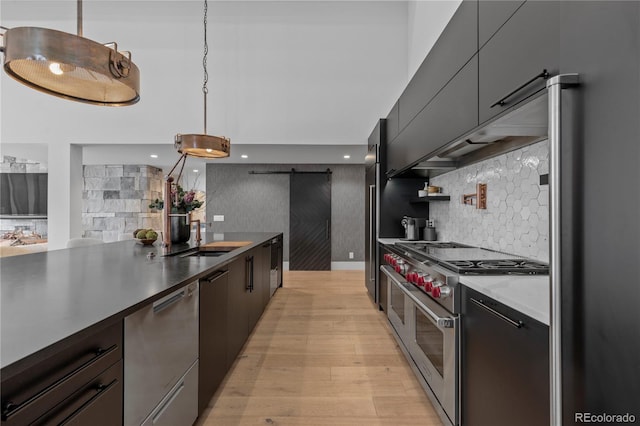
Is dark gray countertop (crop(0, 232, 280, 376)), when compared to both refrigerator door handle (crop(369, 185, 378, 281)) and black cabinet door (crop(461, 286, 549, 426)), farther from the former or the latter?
refrigerator door handle (crop(369, 185, 378, 281))

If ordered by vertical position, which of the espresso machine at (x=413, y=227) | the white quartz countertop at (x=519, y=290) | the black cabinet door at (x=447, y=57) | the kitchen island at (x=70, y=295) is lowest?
the white quartz countertop at (x=519, y=290)

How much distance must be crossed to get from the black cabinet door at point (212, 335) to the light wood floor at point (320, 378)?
18 centimetres

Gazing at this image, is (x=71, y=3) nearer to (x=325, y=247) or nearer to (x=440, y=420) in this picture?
(x=325, y=247)

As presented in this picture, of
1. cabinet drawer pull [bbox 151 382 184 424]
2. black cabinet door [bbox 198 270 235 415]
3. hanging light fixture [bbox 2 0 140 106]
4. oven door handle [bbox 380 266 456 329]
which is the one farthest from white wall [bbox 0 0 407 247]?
cabinet drawer pull [bbox 151 382 184 424]

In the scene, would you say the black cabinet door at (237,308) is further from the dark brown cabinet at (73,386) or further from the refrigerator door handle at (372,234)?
the refrigerator door handle at (372,234)

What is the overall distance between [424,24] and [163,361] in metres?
4.10

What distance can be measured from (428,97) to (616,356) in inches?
78.0

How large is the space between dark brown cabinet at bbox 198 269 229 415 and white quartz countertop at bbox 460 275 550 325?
4.42 ft

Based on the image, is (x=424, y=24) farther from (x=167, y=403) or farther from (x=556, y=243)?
(x=167, y=403)

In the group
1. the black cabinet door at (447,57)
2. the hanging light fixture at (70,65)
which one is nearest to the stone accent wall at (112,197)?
the hanging light fixture at (70,65)

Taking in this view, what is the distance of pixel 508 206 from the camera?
204cm

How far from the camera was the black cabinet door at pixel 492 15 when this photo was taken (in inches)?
49.5

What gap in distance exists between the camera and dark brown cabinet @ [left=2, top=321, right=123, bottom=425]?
63 centimetres

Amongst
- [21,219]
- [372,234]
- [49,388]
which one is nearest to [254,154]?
[372,234]
